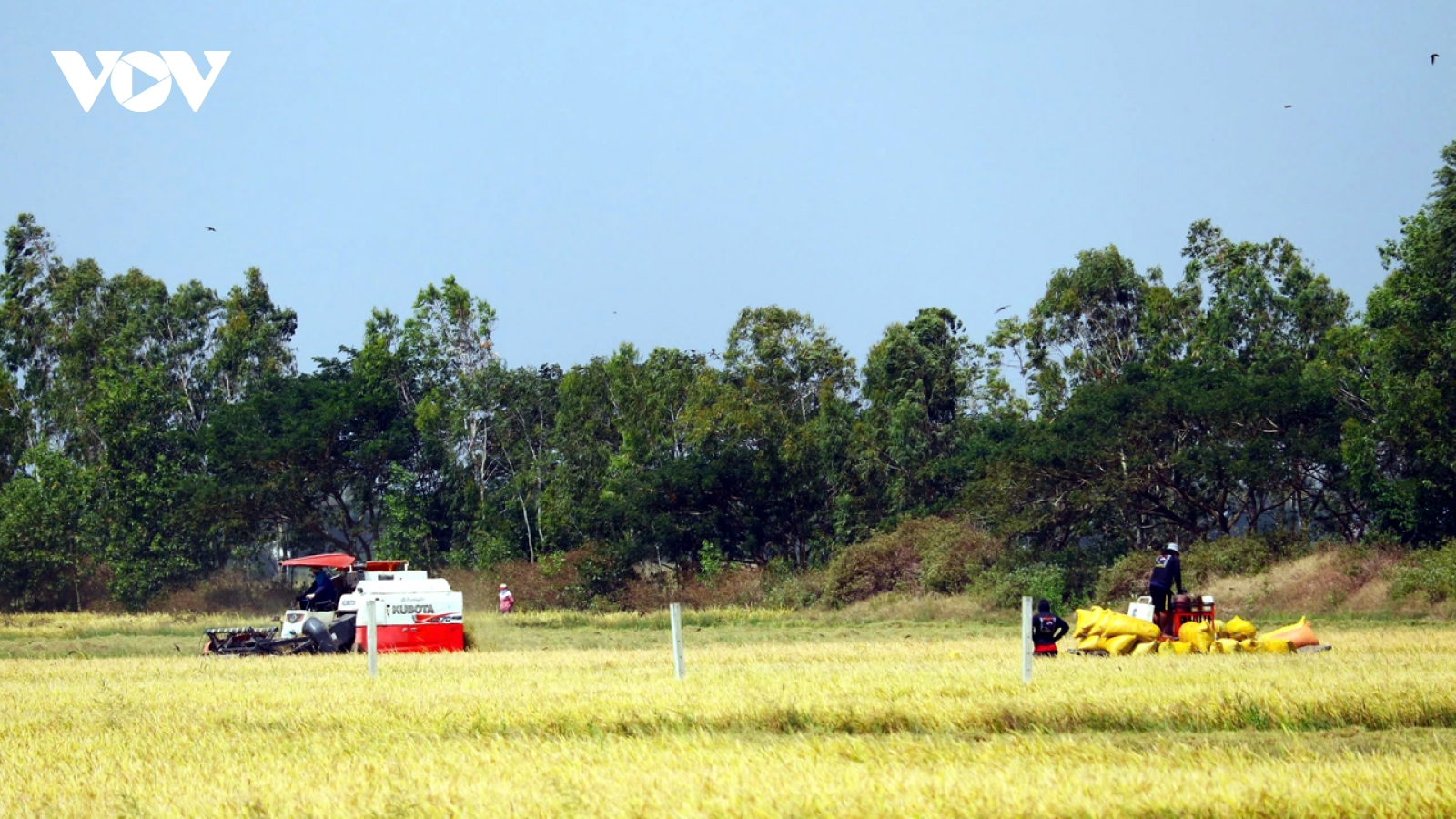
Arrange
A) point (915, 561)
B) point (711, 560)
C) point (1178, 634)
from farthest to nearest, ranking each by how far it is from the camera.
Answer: point (711, 560)
point (915, 561)
point (1178, 634)

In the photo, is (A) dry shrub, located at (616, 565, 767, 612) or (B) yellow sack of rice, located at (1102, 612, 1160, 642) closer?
(B) yellow sack of rice, located at (1102, 612, 1160, 642)

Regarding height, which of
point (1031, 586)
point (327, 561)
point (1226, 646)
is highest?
point (327, 561)

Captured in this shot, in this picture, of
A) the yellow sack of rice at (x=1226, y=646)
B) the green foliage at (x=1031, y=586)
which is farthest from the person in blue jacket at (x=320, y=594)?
the green foliage at (x=1031, y=586)

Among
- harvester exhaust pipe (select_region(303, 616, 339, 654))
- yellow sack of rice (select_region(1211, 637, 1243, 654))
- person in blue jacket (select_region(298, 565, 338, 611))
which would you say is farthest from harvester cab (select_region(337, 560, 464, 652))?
yellow sack of rice (select_region(1211, 637, 1243, 654))

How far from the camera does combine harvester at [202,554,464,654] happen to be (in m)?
26.7

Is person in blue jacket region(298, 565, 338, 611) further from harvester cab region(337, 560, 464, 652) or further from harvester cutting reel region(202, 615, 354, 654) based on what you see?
harvester cutting reel region(202, 615, 354, 654)

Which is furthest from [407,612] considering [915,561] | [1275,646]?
[915,561]

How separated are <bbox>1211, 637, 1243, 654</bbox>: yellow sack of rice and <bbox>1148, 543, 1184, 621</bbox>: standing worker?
1.05 meters

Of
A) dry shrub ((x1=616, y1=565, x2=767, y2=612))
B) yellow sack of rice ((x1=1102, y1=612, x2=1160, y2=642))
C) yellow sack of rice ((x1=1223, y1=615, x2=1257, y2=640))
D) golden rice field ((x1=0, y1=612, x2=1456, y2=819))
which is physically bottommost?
golden rice field ((x1=0, y1=612, x2=1456, y2=819))

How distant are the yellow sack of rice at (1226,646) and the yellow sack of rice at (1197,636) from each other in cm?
10

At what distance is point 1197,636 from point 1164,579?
3.38ft

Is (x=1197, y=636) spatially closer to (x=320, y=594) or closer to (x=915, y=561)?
(x=320, y=594)

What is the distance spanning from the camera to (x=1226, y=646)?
2014 centimetres

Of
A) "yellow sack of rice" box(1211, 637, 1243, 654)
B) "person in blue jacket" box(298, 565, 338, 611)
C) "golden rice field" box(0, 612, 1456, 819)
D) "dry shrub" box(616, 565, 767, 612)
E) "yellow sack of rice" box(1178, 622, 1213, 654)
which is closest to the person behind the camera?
"golden rice field" box(0, 612, 1456, 819)
